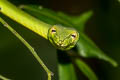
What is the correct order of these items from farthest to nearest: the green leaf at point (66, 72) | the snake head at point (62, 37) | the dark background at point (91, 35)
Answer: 1. the dark background at point (91, 35)
2. the green leaf at point (66, 72)
3. the snake head at point (62, 37)

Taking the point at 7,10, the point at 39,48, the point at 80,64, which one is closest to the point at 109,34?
the point at 39,48

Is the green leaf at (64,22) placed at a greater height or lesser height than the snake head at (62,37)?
lesser

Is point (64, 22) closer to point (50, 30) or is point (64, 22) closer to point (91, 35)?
point (50, 30)

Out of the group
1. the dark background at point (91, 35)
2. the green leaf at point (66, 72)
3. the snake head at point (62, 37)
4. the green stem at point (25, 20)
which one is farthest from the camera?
the dark background at point (91, 35)

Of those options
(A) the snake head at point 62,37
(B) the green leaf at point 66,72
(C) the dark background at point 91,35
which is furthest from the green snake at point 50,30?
(C) the dark background at point 91,35

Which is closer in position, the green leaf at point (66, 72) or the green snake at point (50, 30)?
the green snake at point (50, 30)

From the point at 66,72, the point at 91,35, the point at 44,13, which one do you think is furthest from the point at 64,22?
the point at 91,35

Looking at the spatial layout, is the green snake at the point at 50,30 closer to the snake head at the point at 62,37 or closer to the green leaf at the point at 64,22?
the snake head at the point at 62,37

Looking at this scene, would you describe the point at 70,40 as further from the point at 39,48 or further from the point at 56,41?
the point at 39,48
